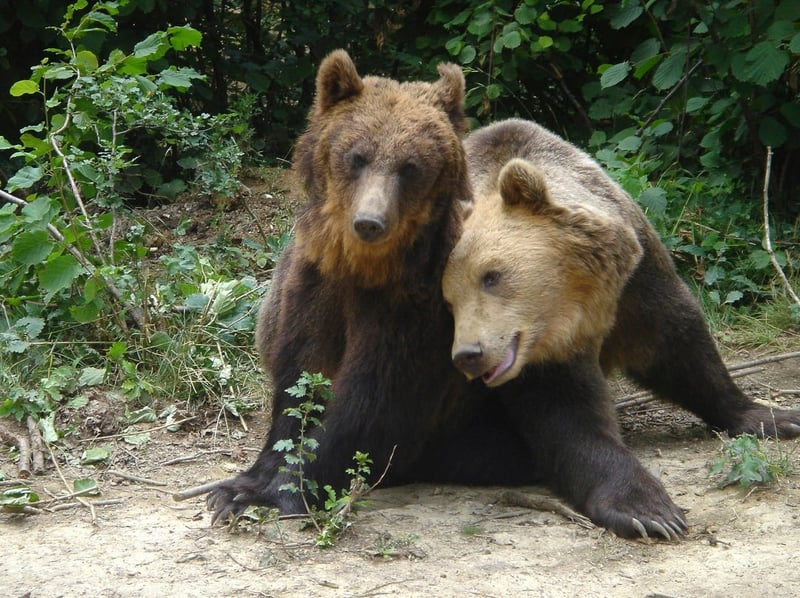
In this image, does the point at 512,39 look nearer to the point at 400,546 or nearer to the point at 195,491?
the point at 195,491

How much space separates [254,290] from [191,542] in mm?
2853

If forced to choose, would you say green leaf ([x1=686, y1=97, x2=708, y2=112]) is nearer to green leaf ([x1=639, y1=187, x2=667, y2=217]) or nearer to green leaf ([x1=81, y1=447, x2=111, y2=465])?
green leaf ([x1=639, y1=187, x2=667, y2=217])

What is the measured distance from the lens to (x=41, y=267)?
6.75m

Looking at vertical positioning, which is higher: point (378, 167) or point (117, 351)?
point (378, 167)

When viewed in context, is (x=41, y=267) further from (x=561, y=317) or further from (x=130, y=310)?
(x=561, y=317)

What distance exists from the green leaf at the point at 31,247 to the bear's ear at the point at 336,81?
2125 mm

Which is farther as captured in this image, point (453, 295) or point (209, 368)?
point (209, 368)

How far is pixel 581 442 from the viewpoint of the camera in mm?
5363

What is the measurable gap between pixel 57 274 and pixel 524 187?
9.28 ft

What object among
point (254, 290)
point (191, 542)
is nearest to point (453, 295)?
point (191, 542)

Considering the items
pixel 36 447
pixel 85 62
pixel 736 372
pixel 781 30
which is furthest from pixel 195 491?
pixel 781 30

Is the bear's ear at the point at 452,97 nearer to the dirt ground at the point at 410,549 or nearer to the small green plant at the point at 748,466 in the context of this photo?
the dirt ground at the point at 410,549

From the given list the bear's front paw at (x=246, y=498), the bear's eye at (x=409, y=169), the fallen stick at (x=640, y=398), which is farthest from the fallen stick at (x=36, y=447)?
the fallen stick at (x=640, y=398)

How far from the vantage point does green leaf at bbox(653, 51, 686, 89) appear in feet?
25.9
